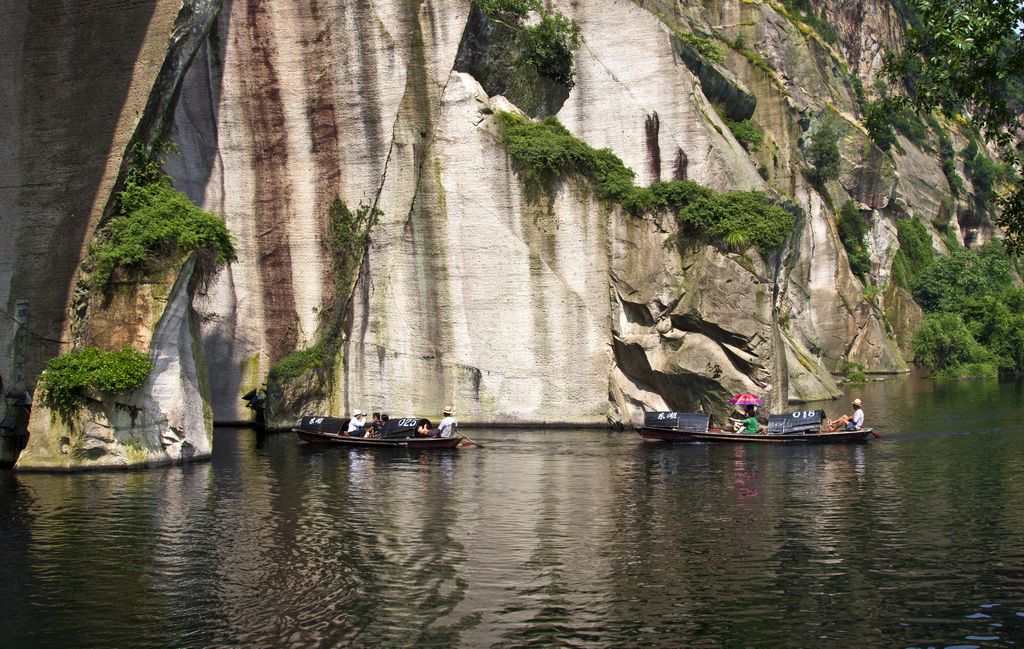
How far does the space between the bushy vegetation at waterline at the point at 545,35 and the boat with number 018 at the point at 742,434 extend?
1452 cm

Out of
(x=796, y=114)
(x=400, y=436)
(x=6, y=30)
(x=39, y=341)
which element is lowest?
(x=400, y=436)

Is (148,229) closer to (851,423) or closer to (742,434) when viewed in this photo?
(742,434)

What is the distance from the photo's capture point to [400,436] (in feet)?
115

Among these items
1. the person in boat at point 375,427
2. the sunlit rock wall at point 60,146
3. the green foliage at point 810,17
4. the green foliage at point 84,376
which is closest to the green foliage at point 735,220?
the person in boat at point 375,427

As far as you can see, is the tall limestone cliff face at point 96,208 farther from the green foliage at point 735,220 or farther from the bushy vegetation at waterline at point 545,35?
the green foliage at point 735,220

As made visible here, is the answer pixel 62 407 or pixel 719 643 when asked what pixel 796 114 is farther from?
pixel 719 643

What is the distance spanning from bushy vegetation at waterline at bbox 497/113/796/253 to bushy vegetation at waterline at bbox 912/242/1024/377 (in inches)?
1518

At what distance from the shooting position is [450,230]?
39938 millimetres

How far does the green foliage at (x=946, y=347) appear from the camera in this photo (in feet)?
244

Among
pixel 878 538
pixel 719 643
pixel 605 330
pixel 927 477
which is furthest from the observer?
pixel 605 330

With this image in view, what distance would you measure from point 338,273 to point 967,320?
57.8 meters

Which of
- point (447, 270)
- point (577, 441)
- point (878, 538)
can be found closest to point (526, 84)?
point (447, 270)

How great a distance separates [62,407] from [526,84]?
71.2ft

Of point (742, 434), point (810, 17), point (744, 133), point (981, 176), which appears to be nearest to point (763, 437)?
point (742, 434)
